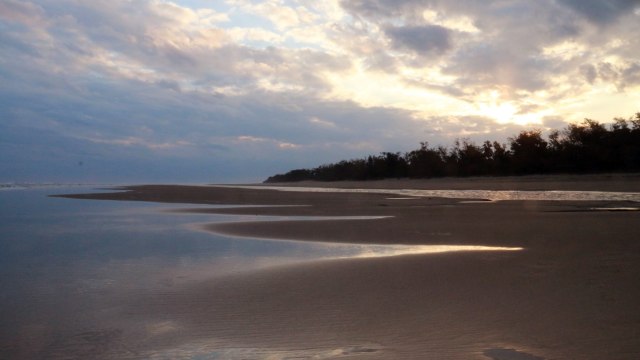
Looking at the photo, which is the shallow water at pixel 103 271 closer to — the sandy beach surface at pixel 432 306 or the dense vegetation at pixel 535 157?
the sandy beach surface at pixel 432 306

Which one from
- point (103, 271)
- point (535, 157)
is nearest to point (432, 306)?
point (103, 271)

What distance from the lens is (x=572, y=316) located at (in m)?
5.24

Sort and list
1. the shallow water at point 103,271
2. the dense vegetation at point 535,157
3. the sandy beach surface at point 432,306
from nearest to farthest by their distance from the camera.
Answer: the sandy beach surface at point 432,306
the shallow water at point 103,271
the dense vegetation at point 535,157

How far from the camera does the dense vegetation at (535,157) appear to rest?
44656mm

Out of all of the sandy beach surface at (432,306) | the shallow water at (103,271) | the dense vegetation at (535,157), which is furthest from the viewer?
the dense vegetation at (535,157)

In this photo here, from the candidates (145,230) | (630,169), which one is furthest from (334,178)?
(145,230)

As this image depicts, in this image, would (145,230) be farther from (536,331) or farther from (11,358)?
(536,331)

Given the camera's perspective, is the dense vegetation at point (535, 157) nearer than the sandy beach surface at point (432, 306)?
No

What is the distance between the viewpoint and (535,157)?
172ft

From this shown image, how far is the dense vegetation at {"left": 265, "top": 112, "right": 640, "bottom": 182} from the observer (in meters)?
44.7

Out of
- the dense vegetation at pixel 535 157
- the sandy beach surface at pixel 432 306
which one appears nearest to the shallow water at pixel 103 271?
the sandy beach surface at pixel 432 306

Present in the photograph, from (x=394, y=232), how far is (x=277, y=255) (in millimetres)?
4080

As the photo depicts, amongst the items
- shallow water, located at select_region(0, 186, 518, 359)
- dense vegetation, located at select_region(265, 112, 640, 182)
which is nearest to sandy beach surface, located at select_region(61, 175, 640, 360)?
shallow water, located at select_region(0, 186, 518, 359)

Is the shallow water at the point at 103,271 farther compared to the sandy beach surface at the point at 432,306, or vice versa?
the shallow water at the point at 103,271
